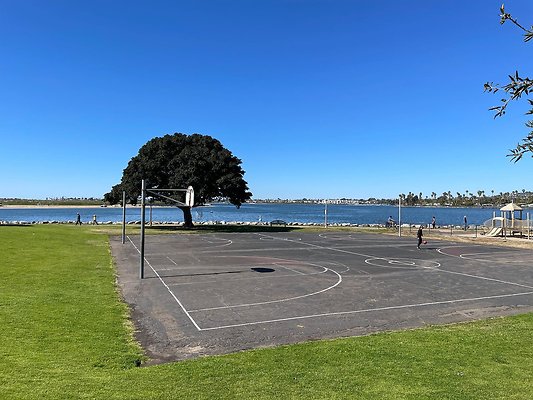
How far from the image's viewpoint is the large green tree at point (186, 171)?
172 feet

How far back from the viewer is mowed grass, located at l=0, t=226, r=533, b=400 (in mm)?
6902

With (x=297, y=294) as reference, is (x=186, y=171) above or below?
above

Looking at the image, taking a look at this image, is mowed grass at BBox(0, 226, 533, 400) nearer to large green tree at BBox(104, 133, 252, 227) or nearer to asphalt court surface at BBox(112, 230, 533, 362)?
asphalt court surface at BBox(112, 230, 533, 362)

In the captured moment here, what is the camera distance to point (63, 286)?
1559 cm

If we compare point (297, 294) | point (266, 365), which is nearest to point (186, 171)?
point (297, 294)

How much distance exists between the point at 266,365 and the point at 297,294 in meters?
A: 7.69

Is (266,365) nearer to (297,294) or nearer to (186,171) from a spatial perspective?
(297,294)

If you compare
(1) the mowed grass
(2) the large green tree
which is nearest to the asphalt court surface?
(1) the mowed grass

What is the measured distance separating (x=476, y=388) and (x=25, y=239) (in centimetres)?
3244

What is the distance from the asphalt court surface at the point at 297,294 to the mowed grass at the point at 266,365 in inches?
41.3

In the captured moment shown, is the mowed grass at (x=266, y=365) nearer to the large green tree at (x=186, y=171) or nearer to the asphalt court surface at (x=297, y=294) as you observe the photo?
the asphalt court surface at (x=297, y=294)

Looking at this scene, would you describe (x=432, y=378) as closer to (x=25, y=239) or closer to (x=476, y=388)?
(x=476, y=388)

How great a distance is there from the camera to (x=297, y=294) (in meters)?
15.9

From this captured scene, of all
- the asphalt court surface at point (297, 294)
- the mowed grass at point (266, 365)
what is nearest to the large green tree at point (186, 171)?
the asphalt court surface at point (297, 294)
